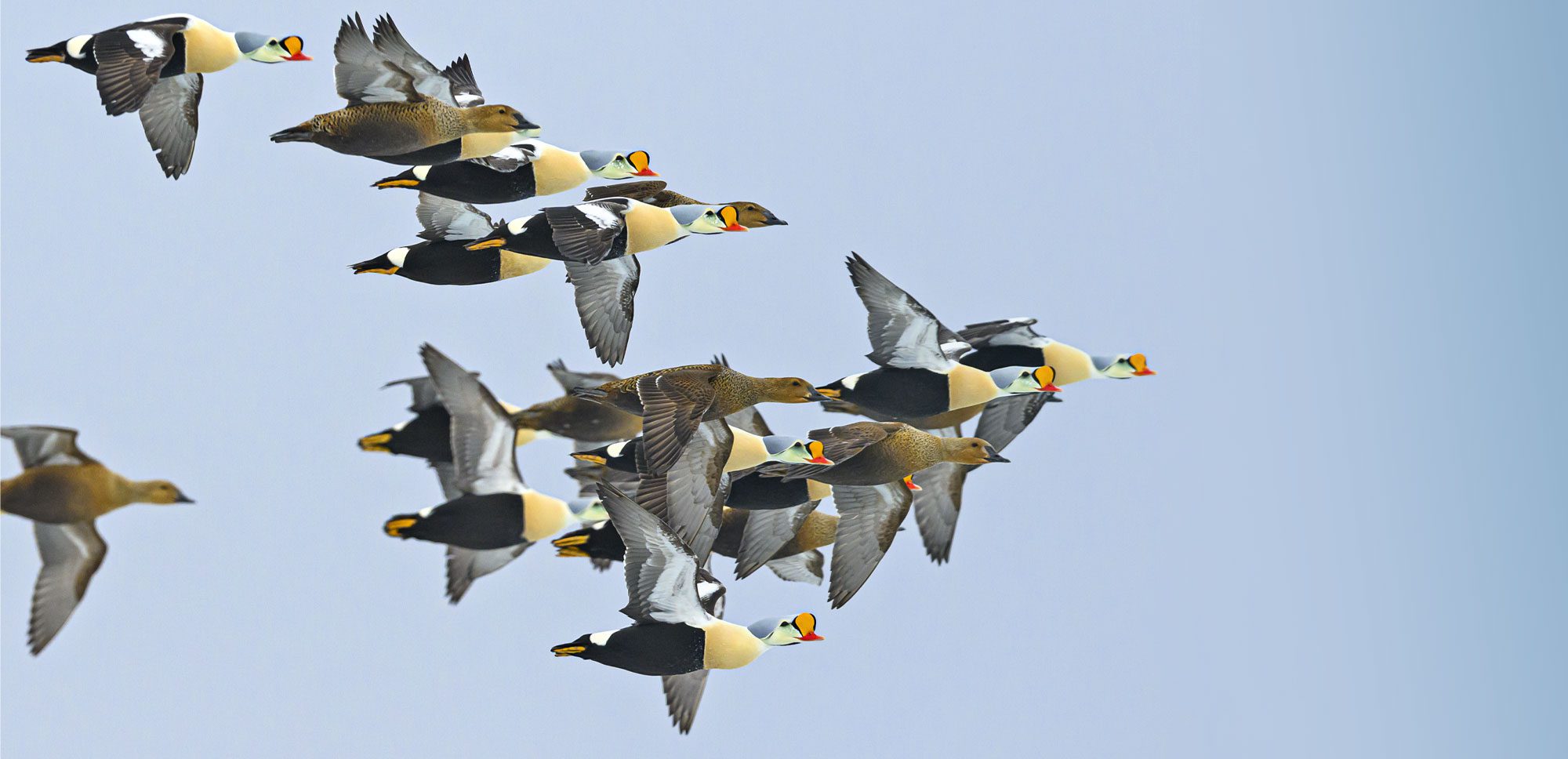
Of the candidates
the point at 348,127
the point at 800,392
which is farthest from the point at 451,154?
the point at 800,392

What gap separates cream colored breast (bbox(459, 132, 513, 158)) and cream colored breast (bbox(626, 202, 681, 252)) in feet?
3.56

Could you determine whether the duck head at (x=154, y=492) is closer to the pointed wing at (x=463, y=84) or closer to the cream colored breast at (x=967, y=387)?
the pointed wing at (x=463, y=84)

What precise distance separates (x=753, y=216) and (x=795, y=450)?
97.0 inches

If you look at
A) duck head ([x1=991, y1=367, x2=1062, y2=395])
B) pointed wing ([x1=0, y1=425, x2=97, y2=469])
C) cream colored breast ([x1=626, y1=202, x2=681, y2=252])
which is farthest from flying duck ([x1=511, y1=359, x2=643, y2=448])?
pointed wing ([x1=0, y1=425, x2=97, y2=469])

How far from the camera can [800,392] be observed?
14352 mm

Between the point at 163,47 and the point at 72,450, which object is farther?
the point at 163,47

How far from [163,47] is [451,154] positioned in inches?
83.2

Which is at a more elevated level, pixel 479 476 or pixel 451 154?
pixel 451 154

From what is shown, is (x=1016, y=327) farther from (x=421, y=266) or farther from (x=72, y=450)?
(x=72, y=450)

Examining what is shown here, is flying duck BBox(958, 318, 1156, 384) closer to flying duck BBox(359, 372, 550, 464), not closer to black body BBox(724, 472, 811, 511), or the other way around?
black body BBox(724, 472, 811, 511)

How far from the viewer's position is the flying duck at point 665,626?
13.0m

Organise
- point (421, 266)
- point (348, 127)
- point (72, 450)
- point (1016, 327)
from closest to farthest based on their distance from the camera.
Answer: point (72, 450) → point (348, 127) → point (421, 266) → point (1016, 327)

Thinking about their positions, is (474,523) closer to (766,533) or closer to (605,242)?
(605,242)

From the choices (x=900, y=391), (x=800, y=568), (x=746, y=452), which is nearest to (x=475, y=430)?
(x=746, y=452)
